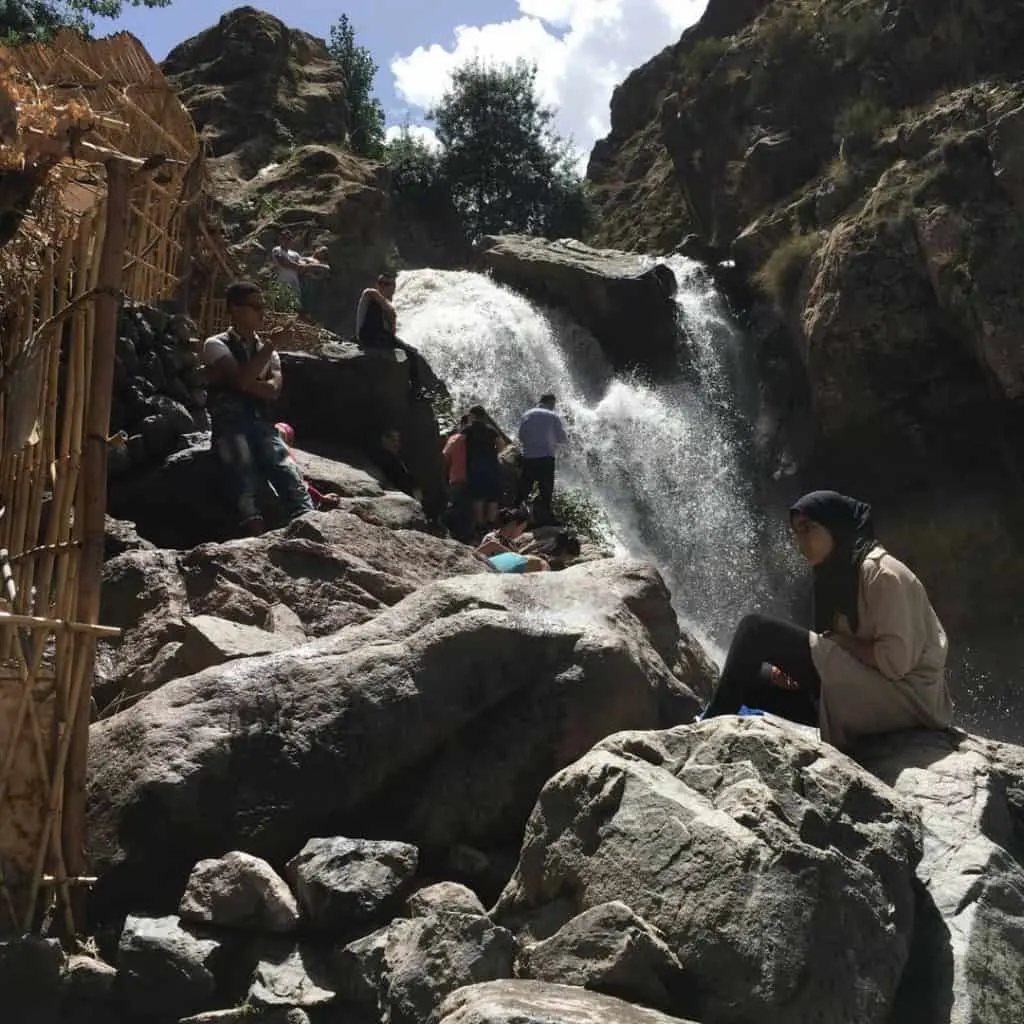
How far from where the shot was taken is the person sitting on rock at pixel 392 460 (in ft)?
40.2

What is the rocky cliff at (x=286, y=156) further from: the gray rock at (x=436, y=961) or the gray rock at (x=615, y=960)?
the gray rock at (x=615, y=960)

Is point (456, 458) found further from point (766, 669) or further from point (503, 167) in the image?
point (503, 167)

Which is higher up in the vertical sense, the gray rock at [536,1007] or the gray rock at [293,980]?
the gray rock at [293,980]

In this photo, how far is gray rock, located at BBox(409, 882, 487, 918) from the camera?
12.8 ft

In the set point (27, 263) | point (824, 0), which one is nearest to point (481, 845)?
point (27, 263)

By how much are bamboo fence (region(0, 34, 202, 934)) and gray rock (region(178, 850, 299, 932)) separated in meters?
0.42

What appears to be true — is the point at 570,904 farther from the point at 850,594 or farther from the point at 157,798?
the point at 850,594

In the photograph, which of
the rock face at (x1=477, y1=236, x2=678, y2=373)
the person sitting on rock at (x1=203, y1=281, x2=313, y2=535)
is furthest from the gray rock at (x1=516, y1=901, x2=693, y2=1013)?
the rock face at (x1=477, y1=236, x2=678, y2=373)

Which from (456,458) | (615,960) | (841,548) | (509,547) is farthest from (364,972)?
(456,458)

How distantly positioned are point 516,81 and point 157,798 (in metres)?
33.4

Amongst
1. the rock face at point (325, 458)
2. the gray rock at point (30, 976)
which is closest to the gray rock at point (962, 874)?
the gray rock at point (30, 976)

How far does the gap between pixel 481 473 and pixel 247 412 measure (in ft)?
16.4

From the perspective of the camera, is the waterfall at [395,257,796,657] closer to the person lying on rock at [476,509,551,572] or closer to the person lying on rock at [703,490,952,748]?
the person lying on rock at [476,509,551,572]

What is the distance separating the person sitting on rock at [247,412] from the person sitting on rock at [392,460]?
4.05 metres
